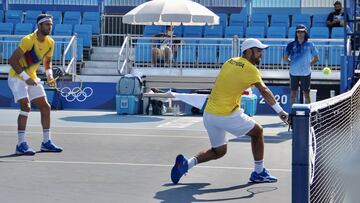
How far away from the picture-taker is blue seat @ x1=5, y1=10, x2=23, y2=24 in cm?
2614

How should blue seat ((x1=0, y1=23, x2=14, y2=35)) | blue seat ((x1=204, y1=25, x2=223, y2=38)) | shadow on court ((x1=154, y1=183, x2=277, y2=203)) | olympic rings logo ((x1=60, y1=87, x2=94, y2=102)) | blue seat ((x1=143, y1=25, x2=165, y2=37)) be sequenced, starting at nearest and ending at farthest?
1. shadow on court ((x1=154, y1=183, x2=277, y2=203))
2. olympic rings logo ((x1=60, y1=87, x2=94, y2=102))
3. blue seat ((x1=204, y1=25, x2=223, y2=38))
4. blue seat ((x1=0, y1=23, x2=14, y2=35))
5. blue seat ((x1=143, y1=25, x2=165, y2=37))

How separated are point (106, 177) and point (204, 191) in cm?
144

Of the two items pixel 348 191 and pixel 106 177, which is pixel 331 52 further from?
pixel 348 191

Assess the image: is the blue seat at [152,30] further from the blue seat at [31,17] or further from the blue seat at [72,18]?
the blue seat at [31,17]

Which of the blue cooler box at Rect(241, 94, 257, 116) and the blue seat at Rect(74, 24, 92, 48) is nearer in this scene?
the blue cooler box at Rect(241, 94, 257, 116)

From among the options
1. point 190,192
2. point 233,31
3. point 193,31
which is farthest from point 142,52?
point 190,192

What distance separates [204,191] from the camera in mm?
8531

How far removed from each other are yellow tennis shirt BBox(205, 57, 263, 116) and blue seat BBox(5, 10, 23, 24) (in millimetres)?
18495

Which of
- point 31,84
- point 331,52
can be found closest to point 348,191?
point 31,84

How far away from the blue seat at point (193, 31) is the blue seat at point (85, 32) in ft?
10.2

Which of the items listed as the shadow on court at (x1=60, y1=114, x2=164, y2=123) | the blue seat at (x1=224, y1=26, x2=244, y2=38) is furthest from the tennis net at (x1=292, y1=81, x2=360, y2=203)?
the blue seat at (x1=224, y1=26, x2=244, y2=38)

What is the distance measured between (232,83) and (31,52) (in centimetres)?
375

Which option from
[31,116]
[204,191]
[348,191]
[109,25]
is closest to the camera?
[348,191]

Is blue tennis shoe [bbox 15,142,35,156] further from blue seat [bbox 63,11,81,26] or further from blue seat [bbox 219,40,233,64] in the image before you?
blue seat [bbox 63,11,81,26]
